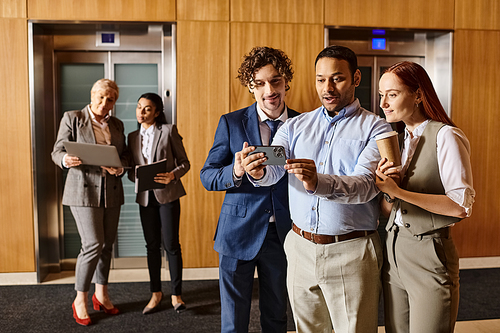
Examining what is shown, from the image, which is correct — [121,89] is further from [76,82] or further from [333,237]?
[333,237]

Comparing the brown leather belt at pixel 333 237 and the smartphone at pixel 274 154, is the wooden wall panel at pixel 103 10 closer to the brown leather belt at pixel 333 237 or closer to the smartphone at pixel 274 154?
the smartphone at pixel 274 154

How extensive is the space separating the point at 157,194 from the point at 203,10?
1899 millimetres

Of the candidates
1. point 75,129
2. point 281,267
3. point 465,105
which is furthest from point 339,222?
point 465,105

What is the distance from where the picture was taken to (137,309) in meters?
3.26

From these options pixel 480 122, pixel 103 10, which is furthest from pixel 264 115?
pixel 480 122

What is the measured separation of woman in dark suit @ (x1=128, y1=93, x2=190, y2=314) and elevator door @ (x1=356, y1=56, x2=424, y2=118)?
2.24 m

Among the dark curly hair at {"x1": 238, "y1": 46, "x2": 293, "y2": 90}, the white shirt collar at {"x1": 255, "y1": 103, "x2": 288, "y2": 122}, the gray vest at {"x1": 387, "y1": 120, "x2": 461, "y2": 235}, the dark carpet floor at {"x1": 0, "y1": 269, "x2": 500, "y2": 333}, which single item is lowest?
the dark carpet floor at {"x1": 0, "y1": 269, "x2": 500, "y2": 333}

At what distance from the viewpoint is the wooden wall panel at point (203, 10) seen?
3.84 metres

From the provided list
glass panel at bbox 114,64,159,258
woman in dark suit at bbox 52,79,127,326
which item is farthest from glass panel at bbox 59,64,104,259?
woman in dark suit at bbox 52,79,127,326

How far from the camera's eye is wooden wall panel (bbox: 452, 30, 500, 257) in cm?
417

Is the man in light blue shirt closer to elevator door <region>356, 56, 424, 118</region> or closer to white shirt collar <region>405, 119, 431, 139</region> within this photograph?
white shirt collar <region>405, 119, 431, 139</region>

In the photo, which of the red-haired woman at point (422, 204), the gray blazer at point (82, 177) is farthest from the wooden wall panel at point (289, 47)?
the red-haired woman at point (422, 204)

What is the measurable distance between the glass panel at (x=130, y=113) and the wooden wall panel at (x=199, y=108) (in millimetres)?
529

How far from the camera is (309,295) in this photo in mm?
1649
